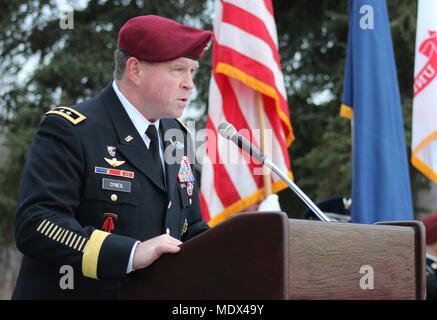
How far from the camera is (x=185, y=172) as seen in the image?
2574 millimetres

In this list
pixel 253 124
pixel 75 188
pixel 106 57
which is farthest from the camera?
pixel 106 57

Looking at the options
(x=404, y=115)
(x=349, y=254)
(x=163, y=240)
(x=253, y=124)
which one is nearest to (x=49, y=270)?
(x=163, y=240)

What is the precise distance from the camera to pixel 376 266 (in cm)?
193

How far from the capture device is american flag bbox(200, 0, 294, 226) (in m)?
5.12

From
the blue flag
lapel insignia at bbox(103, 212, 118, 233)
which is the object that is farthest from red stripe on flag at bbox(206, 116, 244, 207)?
lapel insignia at bbox(103, 212, 118, 233)

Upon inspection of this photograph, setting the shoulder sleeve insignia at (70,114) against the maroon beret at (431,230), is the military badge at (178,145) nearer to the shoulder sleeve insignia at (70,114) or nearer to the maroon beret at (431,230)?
the shoulder sleeve insignia at (70,114)

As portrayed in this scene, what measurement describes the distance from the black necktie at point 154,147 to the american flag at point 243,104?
8.61ft

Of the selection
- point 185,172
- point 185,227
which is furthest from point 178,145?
point 185,227

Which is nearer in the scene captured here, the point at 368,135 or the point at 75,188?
the point at 75,188

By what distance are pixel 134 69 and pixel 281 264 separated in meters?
0.99

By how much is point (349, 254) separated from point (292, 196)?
5573 mm

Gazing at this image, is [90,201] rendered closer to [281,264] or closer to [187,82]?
[187,82]

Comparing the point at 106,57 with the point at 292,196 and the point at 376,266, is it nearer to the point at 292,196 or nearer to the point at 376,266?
the point at 292,196

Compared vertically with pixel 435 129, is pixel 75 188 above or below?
below
